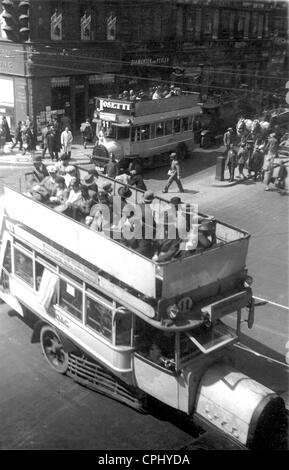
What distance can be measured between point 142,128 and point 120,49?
463 inches

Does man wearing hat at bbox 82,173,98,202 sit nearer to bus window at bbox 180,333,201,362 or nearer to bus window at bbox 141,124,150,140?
bus window at bbox 180,333,201,362

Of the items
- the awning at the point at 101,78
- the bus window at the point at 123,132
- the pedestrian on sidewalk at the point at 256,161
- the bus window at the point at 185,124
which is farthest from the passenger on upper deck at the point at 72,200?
the awning at the point at 101,78

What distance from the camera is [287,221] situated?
17.2 metres

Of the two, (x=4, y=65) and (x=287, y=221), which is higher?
(x=4, y=65)

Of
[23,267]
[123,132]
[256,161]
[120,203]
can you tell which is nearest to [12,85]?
[123,132]

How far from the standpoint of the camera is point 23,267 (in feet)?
31.3

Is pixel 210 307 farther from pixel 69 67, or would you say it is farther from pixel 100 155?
pixel 69 67

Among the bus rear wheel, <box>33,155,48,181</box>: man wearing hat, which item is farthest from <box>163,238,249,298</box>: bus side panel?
<box>33,155,48,181</box>: man wearing hat

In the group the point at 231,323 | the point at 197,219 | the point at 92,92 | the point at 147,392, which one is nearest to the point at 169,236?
the point at 197,219

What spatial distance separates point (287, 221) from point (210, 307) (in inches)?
432

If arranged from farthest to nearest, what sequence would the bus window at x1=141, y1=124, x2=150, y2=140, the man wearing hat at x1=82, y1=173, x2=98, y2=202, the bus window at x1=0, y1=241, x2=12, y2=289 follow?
the bus window at x1=141, y1=124, x2=150, y2=140
the man wearing hat at x1=82, y1=173, x2=98, y2=202
the bus window at x1=0, y1=241, x2=12, y2=289

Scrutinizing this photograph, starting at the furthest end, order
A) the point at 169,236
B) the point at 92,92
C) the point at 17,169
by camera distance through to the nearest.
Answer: the point at 92,92, the point at 17,169, the point at 169,236

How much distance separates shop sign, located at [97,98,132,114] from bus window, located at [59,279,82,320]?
13.4 meters

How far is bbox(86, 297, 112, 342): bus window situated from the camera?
7.70m
